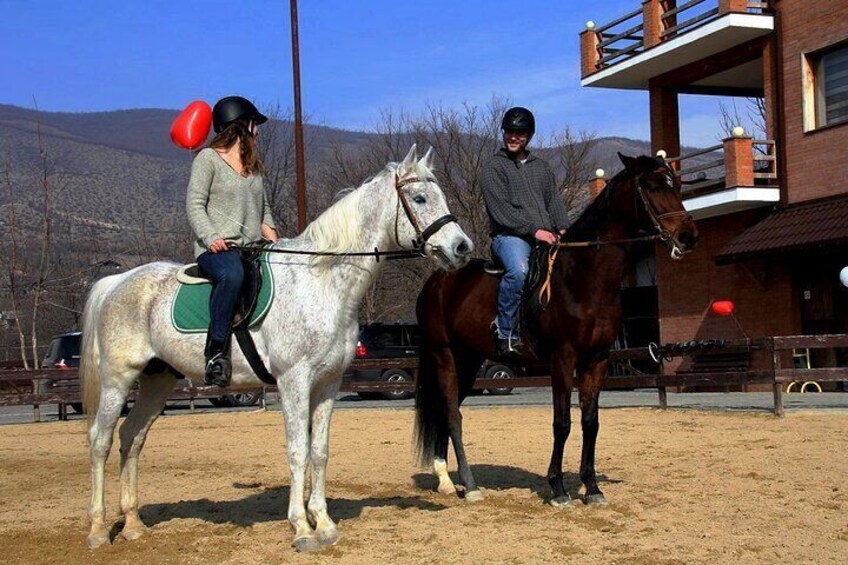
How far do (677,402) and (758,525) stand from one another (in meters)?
13.2

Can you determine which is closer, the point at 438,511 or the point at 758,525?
the point at 758,525

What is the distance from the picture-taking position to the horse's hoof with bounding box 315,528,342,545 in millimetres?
6605

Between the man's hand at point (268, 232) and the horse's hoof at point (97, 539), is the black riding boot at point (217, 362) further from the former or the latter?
the horse's hoof at point (97, 539)

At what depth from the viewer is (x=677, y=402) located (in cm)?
1969

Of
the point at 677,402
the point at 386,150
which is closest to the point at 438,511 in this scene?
the point at 677,402

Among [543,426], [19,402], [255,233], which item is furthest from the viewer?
[19,402]

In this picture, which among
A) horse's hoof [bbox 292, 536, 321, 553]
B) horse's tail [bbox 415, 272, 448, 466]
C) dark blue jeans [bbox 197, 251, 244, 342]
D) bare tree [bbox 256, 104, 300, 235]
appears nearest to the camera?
horse's hoof [bbox 292, 536, 321, 553]

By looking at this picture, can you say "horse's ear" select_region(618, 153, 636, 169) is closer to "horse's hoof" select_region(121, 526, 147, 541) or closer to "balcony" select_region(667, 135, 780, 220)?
"horse's hoof" select_region(121, 526, 147, 541)

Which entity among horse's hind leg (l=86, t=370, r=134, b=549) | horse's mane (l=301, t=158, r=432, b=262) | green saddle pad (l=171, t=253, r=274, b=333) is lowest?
horse's hind leg (l=86, t=370, r=134, b=549)

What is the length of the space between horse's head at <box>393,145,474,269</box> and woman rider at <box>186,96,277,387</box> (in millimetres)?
1188

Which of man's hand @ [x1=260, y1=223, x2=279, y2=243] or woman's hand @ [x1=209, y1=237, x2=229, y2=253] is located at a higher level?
man's hand @ [x1=260, y1=223, x2=279, y2=243]

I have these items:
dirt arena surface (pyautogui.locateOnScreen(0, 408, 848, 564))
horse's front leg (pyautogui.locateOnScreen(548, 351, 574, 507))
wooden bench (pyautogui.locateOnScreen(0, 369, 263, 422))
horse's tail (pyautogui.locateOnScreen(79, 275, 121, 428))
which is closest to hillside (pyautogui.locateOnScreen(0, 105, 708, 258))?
wooden bench (pyautogui.locateOnScreen(0, 369, 263, 422))

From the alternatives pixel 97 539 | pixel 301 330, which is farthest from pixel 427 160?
pixel 97 539

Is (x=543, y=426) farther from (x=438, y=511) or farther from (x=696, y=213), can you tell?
(x=696, y=213)
